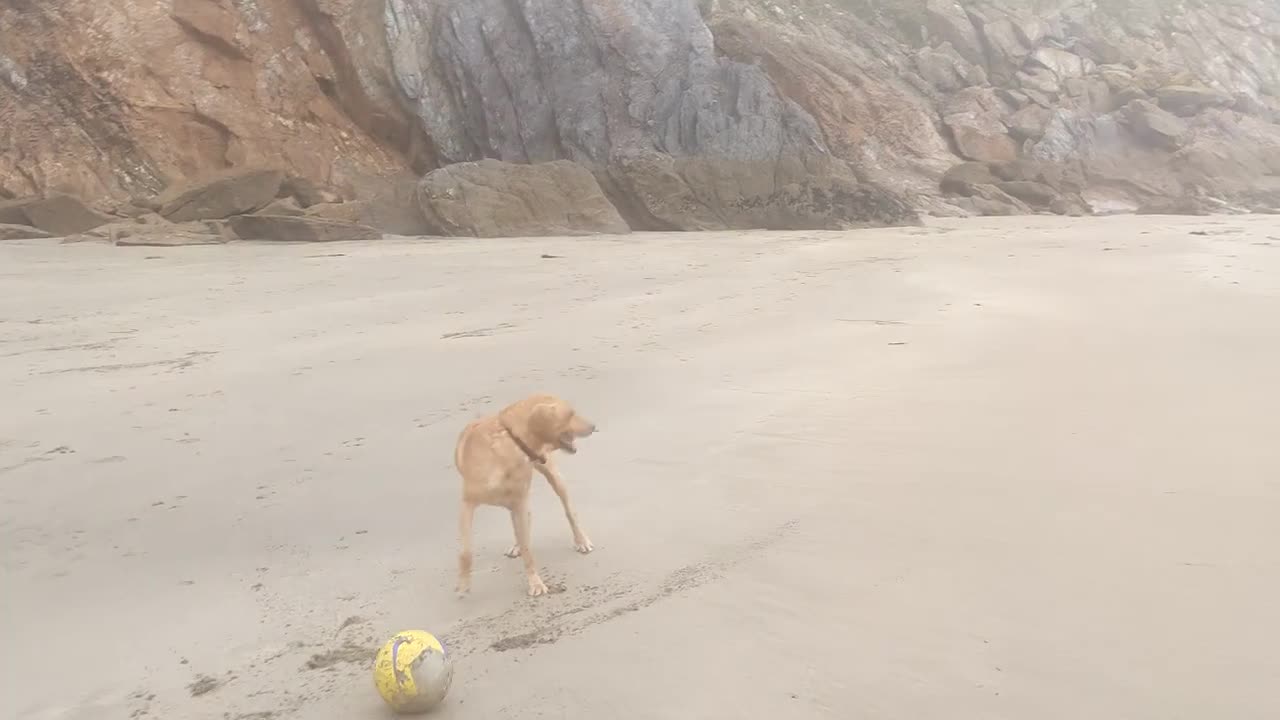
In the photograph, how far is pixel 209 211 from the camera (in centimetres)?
1262

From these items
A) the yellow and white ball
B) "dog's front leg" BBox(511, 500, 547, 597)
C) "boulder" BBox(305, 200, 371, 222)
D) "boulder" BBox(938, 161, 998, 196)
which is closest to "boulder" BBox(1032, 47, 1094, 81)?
"boulder" BBox(938, 161, 998, 196)

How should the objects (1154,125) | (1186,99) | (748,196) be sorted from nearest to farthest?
(748,196)
(1154,125)
(1186,99)

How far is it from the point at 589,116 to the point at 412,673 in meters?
15.6

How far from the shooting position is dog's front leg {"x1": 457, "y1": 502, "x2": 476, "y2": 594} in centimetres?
279

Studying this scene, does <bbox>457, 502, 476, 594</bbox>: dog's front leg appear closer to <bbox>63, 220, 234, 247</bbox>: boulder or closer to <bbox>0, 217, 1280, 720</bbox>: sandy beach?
<bbox>0, 217, 1280, 720</bbox>: sandy beach

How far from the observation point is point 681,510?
331 cm

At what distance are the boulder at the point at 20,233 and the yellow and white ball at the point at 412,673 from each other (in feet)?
37.6

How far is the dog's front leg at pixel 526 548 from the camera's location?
2.83 m

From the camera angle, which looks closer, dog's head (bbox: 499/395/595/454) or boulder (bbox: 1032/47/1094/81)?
dog's head (bbox: 499/395/595/454)

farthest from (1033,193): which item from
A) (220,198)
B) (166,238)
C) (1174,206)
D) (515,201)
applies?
(166,238)

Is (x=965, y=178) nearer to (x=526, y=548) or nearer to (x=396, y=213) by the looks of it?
(x=396, y=213)

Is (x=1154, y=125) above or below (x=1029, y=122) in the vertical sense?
above

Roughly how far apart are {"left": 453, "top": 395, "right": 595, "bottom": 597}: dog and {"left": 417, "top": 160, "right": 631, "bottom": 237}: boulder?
406 inches

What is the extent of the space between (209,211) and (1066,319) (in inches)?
428
